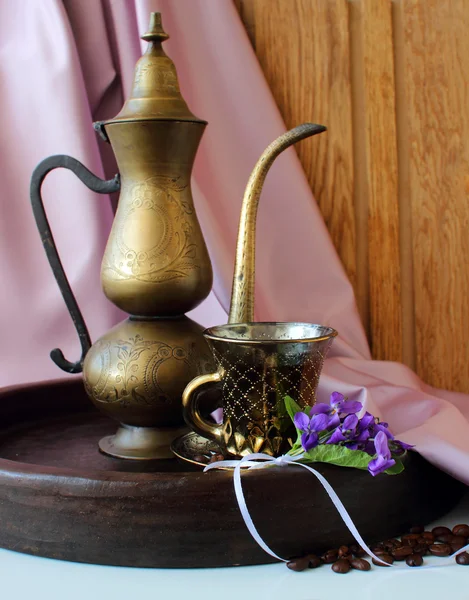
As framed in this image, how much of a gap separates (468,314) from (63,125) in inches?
25.5

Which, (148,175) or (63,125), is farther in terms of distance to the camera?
(63,125)

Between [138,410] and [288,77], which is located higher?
[288,77]

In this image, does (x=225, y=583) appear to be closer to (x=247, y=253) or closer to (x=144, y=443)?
(x=144, y=443)

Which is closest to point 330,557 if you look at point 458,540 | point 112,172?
point 458,540

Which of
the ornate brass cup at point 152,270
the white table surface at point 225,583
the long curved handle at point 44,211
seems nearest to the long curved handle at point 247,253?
the ornate brass cup at point 152,270

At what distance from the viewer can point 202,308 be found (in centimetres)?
121

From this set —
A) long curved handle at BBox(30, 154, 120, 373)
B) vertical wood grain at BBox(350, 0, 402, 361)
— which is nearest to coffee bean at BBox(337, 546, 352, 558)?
long curved handle at BBox(30, 154, 120, 373)

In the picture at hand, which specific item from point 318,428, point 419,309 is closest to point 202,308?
point 419,309

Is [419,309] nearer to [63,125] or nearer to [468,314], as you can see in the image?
[468,314]

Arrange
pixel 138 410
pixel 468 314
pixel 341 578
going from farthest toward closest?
pixel 468 314, pixel 138 410, pixel 341 578

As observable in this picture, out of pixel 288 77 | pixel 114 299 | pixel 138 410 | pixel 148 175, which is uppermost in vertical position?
pixel 288 77

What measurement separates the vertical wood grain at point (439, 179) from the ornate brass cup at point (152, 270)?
0.42m

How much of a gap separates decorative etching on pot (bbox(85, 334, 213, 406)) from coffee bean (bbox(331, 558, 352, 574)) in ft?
0.82

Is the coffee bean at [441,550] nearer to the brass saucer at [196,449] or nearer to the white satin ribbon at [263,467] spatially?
the white satin ribbon at [263,467]
